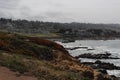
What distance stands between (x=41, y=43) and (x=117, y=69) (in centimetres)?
1679

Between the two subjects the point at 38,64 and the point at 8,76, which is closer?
the point at 8,76

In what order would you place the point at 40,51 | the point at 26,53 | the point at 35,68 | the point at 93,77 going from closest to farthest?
the point at 35,68
the point at 93,77
the point at 26,53
the point at 40,51

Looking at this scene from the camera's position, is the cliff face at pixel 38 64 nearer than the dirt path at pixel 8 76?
No

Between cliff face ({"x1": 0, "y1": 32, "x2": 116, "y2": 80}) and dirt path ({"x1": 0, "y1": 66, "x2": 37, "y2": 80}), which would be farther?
cliff face ({"x1": 0, "y1": 32, "x2": 116, "y2": 80})

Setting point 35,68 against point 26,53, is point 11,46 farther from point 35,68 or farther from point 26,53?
point 35,68

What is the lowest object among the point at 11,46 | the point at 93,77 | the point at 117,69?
the point at 117,69

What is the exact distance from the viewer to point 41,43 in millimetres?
37062

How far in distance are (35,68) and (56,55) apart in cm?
960

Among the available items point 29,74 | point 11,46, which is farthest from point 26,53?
point 29,74

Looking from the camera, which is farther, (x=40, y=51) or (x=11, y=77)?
(x=40, y=51)

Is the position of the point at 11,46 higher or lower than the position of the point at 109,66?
higher

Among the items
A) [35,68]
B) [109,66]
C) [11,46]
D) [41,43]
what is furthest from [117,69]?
[35,68]

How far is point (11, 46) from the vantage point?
2998 cm

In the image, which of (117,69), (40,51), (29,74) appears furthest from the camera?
(117,69)
